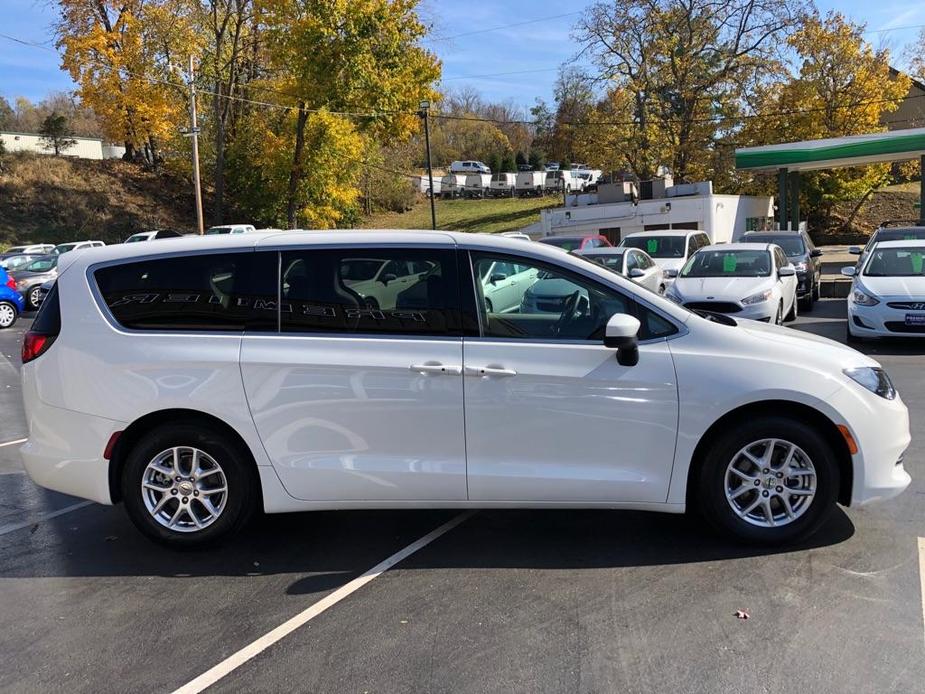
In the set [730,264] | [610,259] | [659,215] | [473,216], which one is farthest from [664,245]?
[473,216]

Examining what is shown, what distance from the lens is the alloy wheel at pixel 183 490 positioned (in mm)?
4453

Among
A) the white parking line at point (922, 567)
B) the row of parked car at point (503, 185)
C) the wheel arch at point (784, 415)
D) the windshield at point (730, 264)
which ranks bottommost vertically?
the white parking line at point (922, 567)

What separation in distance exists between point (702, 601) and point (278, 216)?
40.0 meters

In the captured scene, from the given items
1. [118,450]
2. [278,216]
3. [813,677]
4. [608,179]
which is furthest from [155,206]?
[813,677]

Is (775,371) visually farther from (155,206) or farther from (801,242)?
(155,206)

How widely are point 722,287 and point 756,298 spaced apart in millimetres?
562

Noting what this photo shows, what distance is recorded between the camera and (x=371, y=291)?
4418 millimetres

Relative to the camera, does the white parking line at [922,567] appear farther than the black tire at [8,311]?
No

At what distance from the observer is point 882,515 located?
15.7 ft

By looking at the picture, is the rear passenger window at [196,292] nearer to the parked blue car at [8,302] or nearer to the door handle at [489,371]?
the door handle at [489,371]

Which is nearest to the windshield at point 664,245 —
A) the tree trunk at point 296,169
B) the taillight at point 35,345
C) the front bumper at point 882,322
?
the front bumper at point 882,322

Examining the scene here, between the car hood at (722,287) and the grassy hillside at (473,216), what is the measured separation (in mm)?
34669

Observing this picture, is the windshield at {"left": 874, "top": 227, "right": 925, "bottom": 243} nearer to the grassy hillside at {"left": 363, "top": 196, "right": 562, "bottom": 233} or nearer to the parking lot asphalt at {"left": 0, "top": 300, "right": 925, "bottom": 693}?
the parking lot asphalt at {"left": 0, "top": 300, "right": 925, "bottom": 693}

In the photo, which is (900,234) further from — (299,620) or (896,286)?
(299,620)
